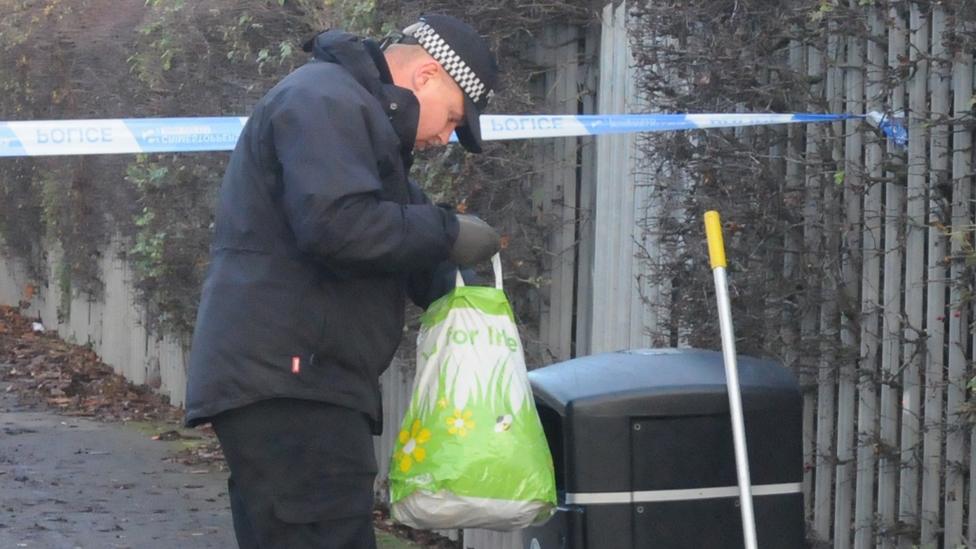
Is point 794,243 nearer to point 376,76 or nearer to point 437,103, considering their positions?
point 437,103

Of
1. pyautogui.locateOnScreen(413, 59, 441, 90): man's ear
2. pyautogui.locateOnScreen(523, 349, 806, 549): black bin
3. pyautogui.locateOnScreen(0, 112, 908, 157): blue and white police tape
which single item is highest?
pyautogui.locateOnScreen(0, 112, 908, 157): blue and white police tape

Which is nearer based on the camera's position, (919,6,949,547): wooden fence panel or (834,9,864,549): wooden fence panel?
(919,6,949,547): wooden fence panel

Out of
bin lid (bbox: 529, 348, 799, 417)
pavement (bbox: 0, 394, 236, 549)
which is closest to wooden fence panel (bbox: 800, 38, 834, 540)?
bin lid (bbox: 529, 348, 799, 417)

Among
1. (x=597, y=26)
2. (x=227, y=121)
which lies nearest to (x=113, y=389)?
(x=227, y=121)

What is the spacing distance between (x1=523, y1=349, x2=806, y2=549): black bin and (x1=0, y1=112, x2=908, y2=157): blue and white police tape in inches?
50.1

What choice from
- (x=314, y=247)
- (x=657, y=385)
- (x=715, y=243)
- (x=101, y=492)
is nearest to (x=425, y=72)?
(x=314, y=247)

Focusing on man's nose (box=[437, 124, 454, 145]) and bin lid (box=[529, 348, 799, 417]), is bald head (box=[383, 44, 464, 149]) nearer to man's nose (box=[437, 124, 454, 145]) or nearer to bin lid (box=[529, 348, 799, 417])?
man's nose (box=[437, 124, 454, 145])

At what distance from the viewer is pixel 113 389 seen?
1124 cm

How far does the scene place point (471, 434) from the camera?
3.32m

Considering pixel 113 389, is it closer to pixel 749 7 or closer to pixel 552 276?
pixel 552 276

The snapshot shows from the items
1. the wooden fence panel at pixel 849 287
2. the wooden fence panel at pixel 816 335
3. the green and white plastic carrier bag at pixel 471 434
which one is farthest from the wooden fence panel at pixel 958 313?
the green and white plastic carrier bag at pixel 471 434

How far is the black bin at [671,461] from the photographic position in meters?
3.44

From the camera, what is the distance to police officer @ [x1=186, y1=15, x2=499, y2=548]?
3.07 m

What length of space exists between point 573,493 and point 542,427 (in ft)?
0.62
